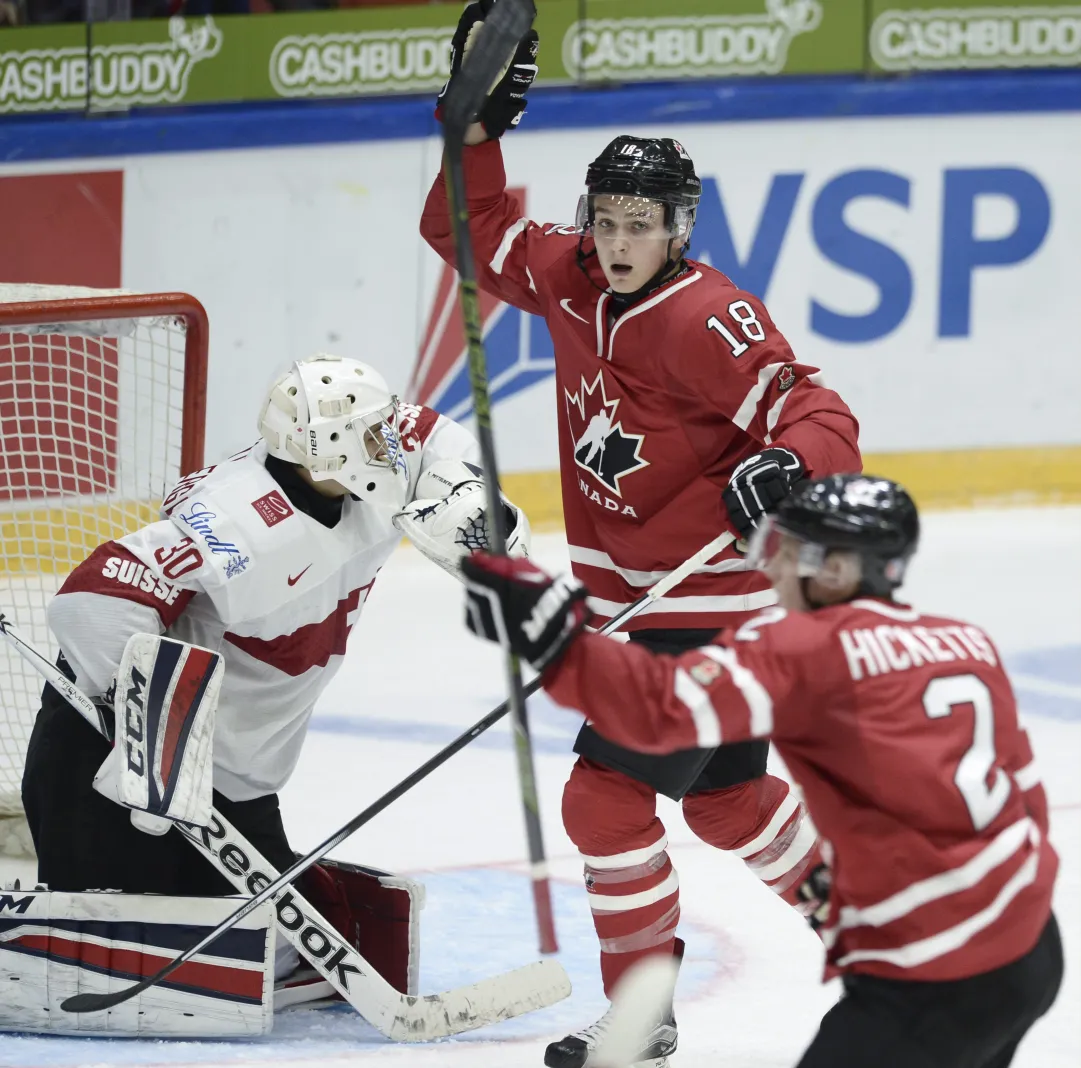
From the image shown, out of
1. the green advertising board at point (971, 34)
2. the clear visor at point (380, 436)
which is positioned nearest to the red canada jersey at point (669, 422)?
the clear visor at point (380, 436)

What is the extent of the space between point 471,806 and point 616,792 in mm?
1323

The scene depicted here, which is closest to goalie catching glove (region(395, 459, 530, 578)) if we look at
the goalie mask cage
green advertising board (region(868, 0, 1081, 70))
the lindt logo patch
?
the lindt logo patch

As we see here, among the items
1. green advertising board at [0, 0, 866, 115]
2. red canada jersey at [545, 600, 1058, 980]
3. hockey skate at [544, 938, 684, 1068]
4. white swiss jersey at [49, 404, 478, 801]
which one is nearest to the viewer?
red canada jersey at [545, 600, 1058, 980]

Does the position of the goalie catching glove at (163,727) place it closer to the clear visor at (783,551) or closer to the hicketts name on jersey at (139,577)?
the hicketts name on jersey at (139,577)

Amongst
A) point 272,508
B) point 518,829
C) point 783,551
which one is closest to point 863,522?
point 783,551

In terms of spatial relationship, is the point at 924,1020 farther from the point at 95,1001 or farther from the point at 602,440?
the point at 95,1001

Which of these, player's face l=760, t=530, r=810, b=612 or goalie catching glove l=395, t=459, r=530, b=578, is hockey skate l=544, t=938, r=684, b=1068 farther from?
player's face l=760, t=530, r=810, b=612

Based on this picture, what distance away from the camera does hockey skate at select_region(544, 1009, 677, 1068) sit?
2.68m

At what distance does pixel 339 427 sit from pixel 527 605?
0.90m

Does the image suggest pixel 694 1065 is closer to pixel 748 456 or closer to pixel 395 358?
pixel 748 456

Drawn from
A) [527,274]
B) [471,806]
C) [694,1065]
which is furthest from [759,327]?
[471,806]

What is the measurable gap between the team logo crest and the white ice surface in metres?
0.82

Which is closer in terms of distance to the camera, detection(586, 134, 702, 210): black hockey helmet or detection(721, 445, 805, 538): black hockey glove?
detection(721, 445, 805, 538): black hockey glove

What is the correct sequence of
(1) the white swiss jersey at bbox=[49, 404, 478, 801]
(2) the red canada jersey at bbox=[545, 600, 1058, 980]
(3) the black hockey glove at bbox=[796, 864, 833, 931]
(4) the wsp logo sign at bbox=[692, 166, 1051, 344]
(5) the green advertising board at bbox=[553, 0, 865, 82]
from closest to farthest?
(2) the red canada jersey at bbox=[545, 600, 1058, 980]
(3) the black hockey glove at bbox=[796, 864, 833, 931]
(1) the white swiss jersey at bbox=[49, 404, 478, 801]
(5) the green advertising board at bbox=[553, 0, 865, 82]
(4) the wsp logo sign at bbox=[692, 166, 1051, 344]
